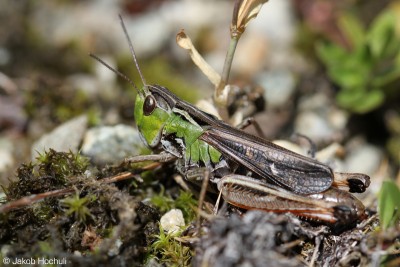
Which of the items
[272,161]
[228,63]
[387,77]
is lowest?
[272,161]

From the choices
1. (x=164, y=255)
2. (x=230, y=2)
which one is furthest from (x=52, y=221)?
(x=230, y=2)

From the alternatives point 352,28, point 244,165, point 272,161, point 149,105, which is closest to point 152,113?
point 149,105

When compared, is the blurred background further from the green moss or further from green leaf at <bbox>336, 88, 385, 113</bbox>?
the green moss

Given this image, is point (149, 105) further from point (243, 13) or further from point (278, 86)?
point (278, 86)

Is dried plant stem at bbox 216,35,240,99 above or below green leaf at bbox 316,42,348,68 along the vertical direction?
below

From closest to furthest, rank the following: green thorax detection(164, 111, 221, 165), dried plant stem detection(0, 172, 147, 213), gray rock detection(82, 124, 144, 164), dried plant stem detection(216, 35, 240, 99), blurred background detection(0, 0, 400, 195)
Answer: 1. dried plant stem detection(0, 172, 147, 213)
2. green thorax detection(164, 111, 221, 165)
3. dried plant stem detection(216, 35, 240, 99)
4. gray rock detection(82, 124, 144, 164)
5. blurred background detection(0, 0, 400, 195)

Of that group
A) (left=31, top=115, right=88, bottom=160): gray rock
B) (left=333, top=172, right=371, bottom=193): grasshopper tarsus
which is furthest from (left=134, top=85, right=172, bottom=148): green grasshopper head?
(left=333, top=172, right=371, bottom=193): grasshopper tarsus
